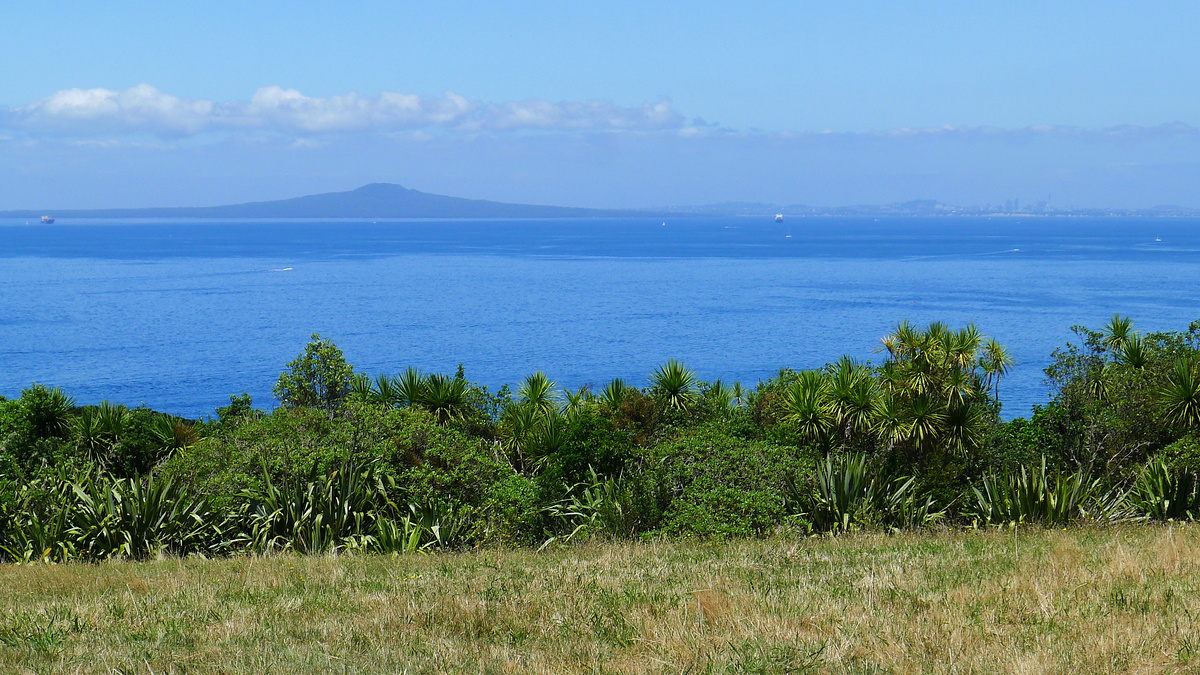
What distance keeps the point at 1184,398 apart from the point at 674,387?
30.7 ft

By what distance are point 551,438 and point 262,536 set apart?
19.0ft

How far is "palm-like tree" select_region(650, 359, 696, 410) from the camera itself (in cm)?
2092

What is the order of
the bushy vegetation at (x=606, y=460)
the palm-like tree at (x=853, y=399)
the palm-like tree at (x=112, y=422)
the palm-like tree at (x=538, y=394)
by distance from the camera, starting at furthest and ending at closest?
the palm-like tree at (x=538, y=394) < the palm-like tree at (x=112, y=422) < the palm-like tree at (x=853, y=399) < the bushy vegetation at (x=606, y=460)

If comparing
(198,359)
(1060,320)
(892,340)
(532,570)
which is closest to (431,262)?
(198,359)

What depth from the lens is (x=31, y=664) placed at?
18.1 feet

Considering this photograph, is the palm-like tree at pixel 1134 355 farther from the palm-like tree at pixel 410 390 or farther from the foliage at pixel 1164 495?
the palm-like tree at pixel 410 390

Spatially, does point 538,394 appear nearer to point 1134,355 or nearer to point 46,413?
point 46,413

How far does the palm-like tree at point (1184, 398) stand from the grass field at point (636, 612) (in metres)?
8.06

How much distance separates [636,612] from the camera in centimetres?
664

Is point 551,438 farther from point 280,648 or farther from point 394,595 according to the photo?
point 280,648

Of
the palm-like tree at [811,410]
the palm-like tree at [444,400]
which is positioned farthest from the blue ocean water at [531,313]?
the palm-like tree at [444,400]

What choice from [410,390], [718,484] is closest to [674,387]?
[410,390]

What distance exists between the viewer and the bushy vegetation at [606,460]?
40.1ft

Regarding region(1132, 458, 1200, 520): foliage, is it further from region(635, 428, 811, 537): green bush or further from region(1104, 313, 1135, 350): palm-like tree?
region(1104, 313, 1135, 350): palm-like tree
